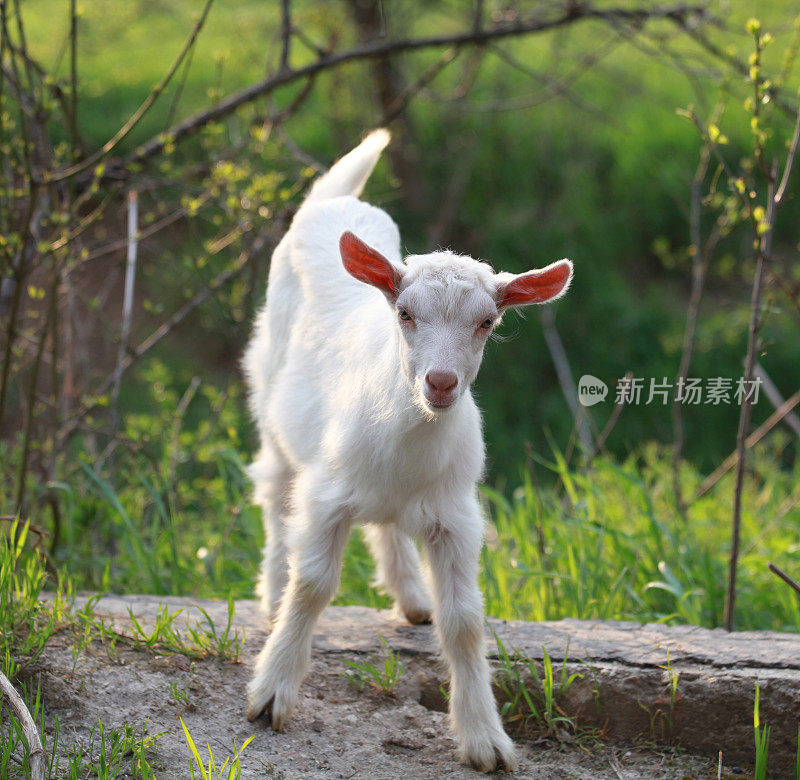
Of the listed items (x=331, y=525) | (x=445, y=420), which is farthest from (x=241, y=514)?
(x=445, y=420)

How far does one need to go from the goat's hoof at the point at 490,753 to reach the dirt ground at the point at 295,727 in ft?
0.15

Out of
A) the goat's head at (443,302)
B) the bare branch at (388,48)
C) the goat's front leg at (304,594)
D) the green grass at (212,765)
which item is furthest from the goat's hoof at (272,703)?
the bare branch at (388,48)

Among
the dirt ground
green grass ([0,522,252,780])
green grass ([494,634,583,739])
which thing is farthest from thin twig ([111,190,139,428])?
green grass ([494,634,583,739])

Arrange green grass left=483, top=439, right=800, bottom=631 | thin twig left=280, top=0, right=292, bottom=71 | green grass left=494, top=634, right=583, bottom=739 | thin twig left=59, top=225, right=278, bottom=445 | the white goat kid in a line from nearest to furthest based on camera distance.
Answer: the white goat kid
green grass left=494, top=634, right=583, bottom=739
green grass left=483, top=439, right=800, bottom=631
thin twig left=59, top=225, right=278, bottom=445
thin twig left=280, top=0, right=292, bottom=71

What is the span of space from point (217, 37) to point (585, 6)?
30.0 ft

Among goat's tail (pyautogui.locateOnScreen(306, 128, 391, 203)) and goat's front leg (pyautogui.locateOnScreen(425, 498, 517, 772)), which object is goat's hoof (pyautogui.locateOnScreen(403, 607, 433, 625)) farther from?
goat's tail (pyautogui.locateOnScreen(306, 128, 391, 203))

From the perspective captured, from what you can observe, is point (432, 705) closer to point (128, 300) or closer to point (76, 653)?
point (76, 653)

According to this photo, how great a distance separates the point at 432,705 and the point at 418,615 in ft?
1.40

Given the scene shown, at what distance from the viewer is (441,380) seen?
2.64 m

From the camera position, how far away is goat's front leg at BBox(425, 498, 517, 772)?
9.62 feet

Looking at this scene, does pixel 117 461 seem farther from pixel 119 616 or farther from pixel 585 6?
pixel 585 6

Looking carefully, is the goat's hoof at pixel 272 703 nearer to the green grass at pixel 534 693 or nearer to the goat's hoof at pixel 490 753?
the goat's hoof at pixel 490 753

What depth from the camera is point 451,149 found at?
10.6 m

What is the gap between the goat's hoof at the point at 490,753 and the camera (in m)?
2.91
